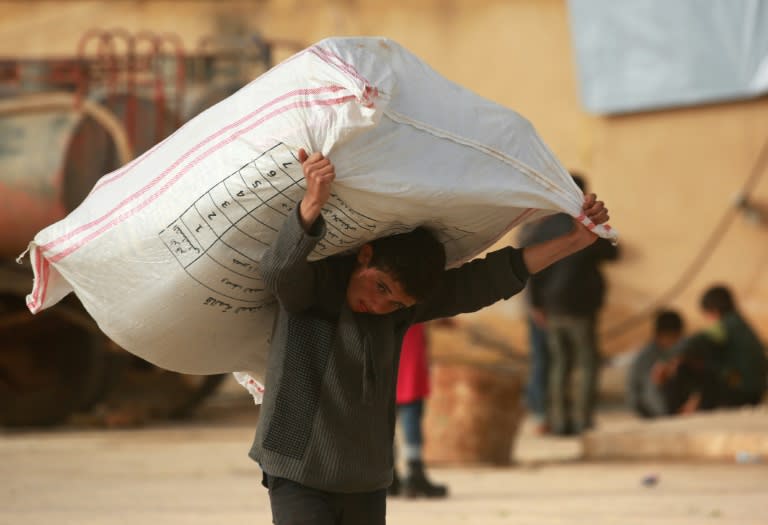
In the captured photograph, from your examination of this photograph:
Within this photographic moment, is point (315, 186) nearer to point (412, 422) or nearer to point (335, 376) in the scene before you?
point (335, 376)

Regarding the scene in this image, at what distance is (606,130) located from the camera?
474 inches

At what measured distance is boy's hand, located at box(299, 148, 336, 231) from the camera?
2.88 meters

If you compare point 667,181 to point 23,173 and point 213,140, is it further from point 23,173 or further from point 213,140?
point 213,140

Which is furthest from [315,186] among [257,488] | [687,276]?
[687,276]

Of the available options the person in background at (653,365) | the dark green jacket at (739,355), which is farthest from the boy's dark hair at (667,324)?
the dark green jacket at (739,355)

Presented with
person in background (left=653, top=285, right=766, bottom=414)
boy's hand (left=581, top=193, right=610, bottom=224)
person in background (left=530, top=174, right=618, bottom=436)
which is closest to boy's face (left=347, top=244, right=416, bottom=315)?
boy's hand (left=581, top=193, right=610, bottom=224)

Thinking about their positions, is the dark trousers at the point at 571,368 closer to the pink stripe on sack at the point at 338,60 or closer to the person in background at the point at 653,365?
the person in background at the point at 653,365

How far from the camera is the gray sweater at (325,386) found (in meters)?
3.04

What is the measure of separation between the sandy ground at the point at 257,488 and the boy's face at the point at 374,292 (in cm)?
228

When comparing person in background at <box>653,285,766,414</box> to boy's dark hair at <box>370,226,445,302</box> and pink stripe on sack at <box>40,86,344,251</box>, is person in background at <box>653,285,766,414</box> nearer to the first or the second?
boy's dark hair at <box>370,226,445,302</box>

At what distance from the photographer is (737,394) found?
8938 millimetres

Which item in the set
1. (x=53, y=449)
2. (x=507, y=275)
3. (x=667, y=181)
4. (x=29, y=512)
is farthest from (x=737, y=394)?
(x=507, y=275)

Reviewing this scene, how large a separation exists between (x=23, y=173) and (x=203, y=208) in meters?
5.31

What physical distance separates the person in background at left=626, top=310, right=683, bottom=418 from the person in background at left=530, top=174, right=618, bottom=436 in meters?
0.62
